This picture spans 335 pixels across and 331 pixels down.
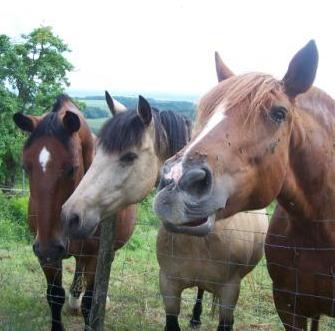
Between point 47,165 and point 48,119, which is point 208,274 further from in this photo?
point 48,119

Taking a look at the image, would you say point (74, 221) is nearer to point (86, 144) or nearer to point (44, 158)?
point (44, 158)

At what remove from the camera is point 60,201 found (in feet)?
12.4

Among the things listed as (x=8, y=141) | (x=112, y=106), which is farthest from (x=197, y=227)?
(x=8, y=141)

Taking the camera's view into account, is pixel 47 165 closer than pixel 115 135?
No

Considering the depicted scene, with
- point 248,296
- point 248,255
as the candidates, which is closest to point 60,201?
point 248,255

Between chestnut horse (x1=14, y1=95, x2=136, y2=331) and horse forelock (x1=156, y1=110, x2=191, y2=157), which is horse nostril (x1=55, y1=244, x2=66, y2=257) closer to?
chestnut horse (x1=14, y1=95, x2=136, y2=331)

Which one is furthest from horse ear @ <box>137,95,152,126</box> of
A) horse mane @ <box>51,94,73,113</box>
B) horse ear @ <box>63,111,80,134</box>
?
horse mane @ <box>51,94,73,113</box>

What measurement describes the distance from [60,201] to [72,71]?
17.2 meters

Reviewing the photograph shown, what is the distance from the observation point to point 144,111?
353 cm

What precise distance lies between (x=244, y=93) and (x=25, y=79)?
17969mm

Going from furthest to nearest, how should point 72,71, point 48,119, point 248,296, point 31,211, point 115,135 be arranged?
1. point 72,71
2. point 248,296
3. point 31,211
4. point 48,119
5. point 115,135

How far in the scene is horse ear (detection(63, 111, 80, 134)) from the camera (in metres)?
3.85

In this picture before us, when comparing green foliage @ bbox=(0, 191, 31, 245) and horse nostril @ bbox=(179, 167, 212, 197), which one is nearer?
horse nostril @ bbox=(179, 167, 212, 197)

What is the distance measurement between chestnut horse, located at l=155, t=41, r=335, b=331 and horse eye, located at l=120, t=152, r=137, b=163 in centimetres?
116
